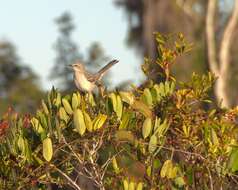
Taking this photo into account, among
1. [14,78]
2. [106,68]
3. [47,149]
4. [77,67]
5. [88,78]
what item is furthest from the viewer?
[14,78]

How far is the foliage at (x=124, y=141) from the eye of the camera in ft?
13.2

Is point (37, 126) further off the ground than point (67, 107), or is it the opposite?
point (67, 107)

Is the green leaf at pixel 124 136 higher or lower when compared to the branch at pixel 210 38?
lower

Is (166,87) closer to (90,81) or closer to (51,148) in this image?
(51,148)

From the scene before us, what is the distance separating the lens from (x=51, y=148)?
3.91 m

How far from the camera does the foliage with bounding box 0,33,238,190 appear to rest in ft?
13.2

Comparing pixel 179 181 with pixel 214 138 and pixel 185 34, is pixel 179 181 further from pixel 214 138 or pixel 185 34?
pixel 185 34

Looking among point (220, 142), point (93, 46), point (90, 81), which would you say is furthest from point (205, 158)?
point (93, 46)

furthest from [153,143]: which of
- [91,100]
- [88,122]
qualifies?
[91,100]

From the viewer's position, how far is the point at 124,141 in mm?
3947

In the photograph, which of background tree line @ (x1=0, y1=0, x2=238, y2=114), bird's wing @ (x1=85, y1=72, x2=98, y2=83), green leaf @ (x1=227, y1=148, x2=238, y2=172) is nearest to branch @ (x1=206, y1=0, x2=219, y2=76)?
background tree line @ (x1=0, y1=0, x2=238, y2=114)

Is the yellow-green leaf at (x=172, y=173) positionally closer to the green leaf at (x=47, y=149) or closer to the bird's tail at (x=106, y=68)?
the green leaf at (x=47, y=149)

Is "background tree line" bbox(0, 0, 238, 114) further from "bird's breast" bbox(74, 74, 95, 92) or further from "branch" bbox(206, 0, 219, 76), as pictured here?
"bird's breast" bbox(74, 74, 95, 92)

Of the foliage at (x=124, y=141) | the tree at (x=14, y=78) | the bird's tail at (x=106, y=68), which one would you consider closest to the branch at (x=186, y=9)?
the tree at (x=14, y=78)
